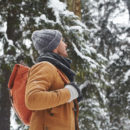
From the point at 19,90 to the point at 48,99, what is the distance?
12.4 inches

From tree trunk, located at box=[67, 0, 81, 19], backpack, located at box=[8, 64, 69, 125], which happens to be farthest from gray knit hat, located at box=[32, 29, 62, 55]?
tree trunk, located at box=[67, 0, 81, 19]

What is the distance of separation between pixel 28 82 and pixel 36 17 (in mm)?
3988

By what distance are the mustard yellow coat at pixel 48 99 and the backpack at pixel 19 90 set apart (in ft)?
0.32

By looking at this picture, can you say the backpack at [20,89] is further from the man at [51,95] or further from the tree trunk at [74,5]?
the tree trunk at [74,5]

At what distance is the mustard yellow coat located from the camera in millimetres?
1737

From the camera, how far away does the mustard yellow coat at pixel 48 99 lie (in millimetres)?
1737

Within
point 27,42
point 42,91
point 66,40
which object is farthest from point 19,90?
point 27,42

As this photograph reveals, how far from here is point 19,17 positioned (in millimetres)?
5957

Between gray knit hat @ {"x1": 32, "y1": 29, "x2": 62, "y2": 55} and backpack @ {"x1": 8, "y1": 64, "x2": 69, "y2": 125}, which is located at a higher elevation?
gray knit hat @ {"x1": 32, "y1": 29, "x2": 62, "y2": 55}

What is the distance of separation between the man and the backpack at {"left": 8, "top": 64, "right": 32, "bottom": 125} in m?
0.09

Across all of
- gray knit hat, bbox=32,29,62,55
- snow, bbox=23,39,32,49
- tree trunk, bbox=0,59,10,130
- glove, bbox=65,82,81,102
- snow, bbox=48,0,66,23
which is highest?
snow, bbox=48,0,66,23

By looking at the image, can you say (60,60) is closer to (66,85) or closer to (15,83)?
(66,85)

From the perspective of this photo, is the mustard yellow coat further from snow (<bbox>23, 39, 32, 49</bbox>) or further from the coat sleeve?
snow (<bbox>23, 39, 32, 49</bbox>)

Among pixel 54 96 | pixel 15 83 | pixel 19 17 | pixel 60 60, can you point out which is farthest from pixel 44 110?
pixel 19 17
